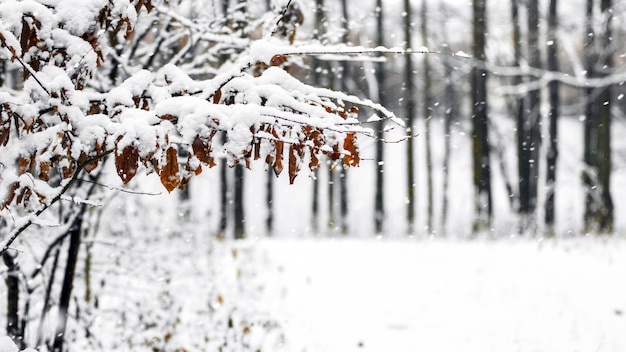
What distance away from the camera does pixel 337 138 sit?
2.27 metres

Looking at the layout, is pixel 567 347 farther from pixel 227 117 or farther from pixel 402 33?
pixel 402 33

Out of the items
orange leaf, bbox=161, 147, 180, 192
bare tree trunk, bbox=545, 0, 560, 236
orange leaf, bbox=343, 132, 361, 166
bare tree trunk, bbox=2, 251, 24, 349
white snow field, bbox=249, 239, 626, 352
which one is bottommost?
white snow field, bbox=249, 239, 626, 352

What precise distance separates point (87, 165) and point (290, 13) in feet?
7.95

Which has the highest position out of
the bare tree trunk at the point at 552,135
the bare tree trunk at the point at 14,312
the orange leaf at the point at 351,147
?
the bare tree trunk at the point at 552,135

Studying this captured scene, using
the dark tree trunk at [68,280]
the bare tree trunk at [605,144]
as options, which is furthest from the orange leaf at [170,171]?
the bare tree trunk at [605,144]

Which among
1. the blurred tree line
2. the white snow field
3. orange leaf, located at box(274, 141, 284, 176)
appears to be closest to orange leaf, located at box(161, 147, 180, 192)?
orange leaf, located at box(274, 141, 284, 176)

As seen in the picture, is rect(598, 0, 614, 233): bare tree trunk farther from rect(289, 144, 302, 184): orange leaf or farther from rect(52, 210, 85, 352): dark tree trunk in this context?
rect(289, 144, 302, 184): orange leaf

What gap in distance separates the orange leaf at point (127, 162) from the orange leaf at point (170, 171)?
97mm

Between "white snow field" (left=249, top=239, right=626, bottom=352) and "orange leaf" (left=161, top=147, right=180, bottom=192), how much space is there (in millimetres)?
4211

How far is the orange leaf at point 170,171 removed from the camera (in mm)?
1985

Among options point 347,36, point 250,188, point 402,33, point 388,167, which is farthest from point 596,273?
point 388,167

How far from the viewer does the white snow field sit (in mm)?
6090

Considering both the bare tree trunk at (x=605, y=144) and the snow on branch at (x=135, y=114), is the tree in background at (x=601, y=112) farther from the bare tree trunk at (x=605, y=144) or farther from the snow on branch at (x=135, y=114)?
the snow on branch at (x=135, y=114)

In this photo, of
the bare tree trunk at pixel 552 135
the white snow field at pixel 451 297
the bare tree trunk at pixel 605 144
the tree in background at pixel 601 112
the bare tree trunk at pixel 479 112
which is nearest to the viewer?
the white snow field at pixel 451 297
